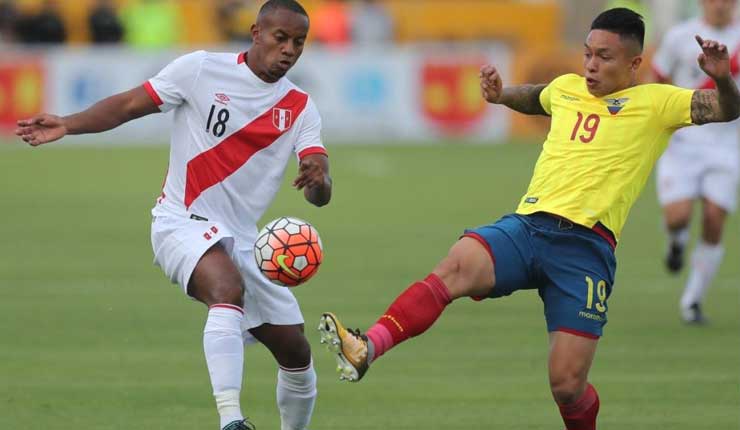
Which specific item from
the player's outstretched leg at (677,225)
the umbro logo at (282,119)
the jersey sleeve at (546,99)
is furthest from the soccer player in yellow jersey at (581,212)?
the player's outstretched leg at (677,225)

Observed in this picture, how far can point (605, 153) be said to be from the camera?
784 cm

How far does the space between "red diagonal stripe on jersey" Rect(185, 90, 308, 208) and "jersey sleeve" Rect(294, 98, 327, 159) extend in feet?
0.39

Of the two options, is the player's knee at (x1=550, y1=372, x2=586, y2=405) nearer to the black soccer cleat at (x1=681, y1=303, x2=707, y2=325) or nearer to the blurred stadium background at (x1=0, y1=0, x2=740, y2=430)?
the blurred stadium background at (x1=0, y1=0, x2=740, y2=430)

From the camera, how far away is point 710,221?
43.1ft

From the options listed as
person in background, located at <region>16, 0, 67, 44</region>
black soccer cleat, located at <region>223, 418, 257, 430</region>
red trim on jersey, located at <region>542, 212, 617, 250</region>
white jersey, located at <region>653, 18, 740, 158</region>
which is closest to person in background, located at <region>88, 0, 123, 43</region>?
person in background, located at <region>16, 0, 67, 44</region>

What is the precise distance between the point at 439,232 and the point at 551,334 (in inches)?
427

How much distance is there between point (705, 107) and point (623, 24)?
1.96 ft

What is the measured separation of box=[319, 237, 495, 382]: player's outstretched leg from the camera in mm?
6859

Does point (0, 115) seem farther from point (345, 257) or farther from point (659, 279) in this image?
point (659, 279)

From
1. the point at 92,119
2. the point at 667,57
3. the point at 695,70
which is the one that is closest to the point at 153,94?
the point at 92,119

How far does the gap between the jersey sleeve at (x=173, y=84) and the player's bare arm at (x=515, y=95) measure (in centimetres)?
154

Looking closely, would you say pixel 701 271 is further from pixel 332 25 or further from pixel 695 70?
pixel 332 25

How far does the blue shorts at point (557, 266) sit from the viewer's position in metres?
7.56

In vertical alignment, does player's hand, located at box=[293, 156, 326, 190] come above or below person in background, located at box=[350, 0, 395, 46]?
above
